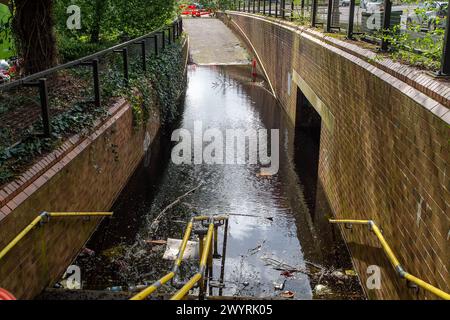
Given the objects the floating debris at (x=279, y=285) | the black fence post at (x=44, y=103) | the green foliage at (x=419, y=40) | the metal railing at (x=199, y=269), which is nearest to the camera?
the metal railing at (x=199, y=269)

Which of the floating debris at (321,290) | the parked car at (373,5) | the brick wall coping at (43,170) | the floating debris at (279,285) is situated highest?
the parked car at (373,5)

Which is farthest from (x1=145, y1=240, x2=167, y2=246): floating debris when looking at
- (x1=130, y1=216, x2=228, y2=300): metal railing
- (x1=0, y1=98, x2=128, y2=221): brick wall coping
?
(x1=0, y1=98, x2=128, y2=221): brick wall coping

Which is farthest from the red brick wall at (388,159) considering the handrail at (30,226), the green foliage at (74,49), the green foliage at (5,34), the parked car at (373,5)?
the green foliage at (74,49)

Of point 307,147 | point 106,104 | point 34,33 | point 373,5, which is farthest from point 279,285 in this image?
point 34,33

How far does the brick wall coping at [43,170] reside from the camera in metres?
4.82

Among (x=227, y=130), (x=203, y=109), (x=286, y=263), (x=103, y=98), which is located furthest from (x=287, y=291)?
(x=203, y=109)

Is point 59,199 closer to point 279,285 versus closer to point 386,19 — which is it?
point 279,285

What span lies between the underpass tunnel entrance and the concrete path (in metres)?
13.9

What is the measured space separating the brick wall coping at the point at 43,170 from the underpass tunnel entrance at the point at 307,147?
13.1ft

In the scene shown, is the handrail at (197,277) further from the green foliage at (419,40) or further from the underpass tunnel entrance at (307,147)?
the underpass tunnel entrance at (307,147)

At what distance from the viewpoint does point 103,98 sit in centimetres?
909

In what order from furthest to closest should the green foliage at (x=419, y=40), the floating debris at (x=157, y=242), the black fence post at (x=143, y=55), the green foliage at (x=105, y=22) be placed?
the green foliage at (x=105, y=22)
the black fence post at (x=143, y=55)
the floating debris at (x=157, y=242)
the green foliage at (x=419, y=40)

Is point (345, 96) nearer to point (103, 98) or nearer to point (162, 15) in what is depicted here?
point (103, 98)

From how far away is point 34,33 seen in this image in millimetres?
10070
